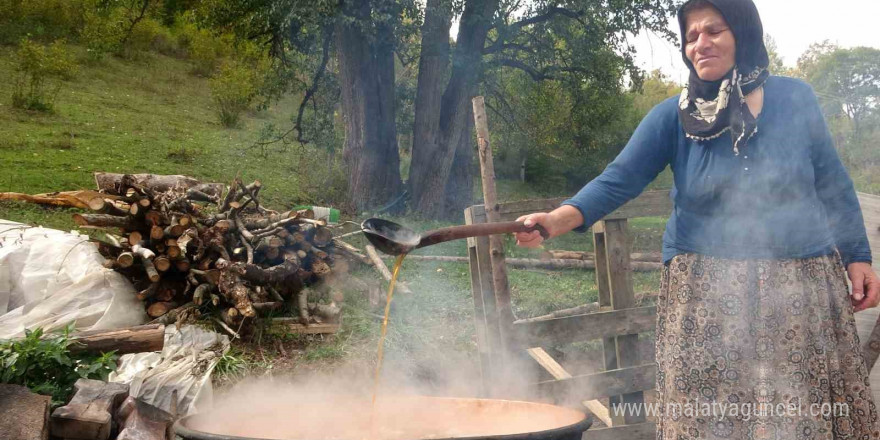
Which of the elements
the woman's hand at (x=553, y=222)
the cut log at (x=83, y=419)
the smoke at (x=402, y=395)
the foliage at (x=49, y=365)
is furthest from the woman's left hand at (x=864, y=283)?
the foliage at (x=49, y=365)

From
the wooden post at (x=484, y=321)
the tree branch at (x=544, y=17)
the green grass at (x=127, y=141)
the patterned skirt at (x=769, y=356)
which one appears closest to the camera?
the patterned skirt at (x=769, y=356)

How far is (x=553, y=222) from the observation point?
7.63ft

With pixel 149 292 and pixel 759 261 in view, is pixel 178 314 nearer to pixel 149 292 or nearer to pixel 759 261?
pixel 149 292

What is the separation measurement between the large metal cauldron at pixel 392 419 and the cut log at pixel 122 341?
138 cm

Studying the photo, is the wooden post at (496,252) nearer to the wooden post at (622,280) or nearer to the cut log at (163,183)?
the wooden post at (622,280)

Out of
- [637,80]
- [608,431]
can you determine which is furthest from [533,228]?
[637,80]

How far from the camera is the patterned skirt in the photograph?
2.07 m

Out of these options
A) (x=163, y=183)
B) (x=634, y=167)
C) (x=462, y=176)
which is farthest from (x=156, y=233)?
(x=462, y=176)

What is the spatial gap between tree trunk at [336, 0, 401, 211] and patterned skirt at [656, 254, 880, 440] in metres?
8.66

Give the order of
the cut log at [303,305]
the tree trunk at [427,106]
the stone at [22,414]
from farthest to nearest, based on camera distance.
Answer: the tree trunk at [427,106] < the cut log at [303,305] < the stone at [22,414]

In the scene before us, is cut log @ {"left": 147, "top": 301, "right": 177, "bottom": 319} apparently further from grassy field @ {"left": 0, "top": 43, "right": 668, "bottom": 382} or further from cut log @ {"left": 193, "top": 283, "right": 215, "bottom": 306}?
grassy field @ {"left": 0, "top": 43, "right": 668, "bottom": 382}

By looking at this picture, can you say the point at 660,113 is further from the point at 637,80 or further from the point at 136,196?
the point at 637,80

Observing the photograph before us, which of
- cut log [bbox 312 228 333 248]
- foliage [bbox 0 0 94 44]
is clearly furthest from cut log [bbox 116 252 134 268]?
foliage [bbox 0 0 94 44]

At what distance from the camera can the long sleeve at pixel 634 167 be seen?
233 cm
